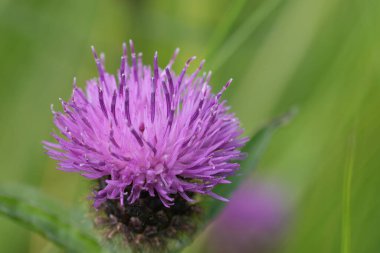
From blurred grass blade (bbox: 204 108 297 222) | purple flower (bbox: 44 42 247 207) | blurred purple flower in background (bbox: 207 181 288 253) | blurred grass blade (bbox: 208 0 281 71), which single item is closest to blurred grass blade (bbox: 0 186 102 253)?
purple flower (bbox: 44 42 247 207)

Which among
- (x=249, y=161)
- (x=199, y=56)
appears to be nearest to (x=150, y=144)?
(x=249, y=161)

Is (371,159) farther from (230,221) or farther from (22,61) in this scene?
(22,61)

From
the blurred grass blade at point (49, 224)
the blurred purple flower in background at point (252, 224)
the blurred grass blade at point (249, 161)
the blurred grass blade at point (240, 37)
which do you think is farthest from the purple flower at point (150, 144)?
the blurred purple flower in background at point (252, 224)

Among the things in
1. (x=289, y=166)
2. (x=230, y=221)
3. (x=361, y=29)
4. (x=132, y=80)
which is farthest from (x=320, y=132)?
(x=132, y=80)

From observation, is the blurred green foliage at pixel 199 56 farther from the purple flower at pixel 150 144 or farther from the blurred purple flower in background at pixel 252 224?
the purple flower at pixel 150 144

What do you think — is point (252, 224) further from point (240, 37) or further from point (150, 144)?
point (150, 144)

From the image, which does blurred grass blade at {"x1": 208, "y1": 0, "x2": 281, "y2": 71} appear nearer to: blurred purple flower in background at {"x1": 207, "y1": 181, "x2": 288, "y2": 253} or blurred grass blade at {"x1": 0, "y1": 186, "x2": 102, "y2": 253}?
blurred purple flower in background at {"x1": 207, "y1": 181, "x2": 288, "y2": 253}
